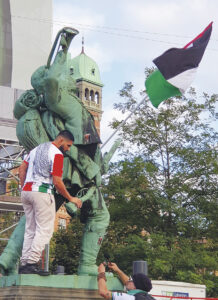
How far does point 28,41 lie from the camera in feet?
91.0

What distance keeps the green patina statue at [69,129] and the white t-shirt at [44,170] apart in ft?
3.67

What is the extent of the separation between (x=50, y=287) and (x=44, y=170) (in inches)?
48.0

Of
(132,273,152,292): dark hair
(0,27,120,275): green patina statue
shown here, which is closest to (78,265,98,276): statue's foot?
(0,27,120,275): green patina statue

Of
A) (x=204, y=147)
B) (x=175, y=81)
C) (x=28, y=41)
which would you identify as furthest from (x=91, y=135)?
(x=28, y=41)

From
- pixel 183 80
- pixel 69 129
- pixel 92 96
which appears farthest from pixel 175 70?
pixel 92 96

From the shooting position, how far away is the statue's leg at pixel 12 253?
7.02 m

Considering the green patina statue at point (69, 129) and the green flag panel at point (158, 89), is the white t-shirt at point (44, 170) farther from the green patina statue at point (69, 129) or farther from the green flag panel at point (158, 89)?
the green flag panel at point (158, 89)

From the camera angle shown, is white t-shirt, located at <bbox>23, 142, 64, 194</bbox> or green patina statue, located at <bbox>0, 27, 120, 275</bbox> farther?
green patina statue, located at <bbox>0, 27, 120, 275</bbox>

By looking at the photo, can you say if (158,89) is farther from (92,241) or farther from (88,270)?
(88,270)

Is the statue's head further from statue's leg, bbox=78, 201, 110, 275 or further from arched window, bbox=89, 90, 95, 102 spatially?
arched window, bbox=89, 90, 95, 102

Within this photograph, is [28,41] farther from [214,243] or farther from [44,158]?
[44,158]

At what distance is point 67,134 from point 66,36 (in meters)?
1.47

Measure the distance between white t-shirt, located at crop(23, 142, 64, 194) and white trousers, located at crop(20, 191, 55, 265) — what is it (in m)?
0.08

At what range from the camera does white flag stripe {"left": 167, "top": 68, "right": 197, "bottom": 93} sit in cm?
965
